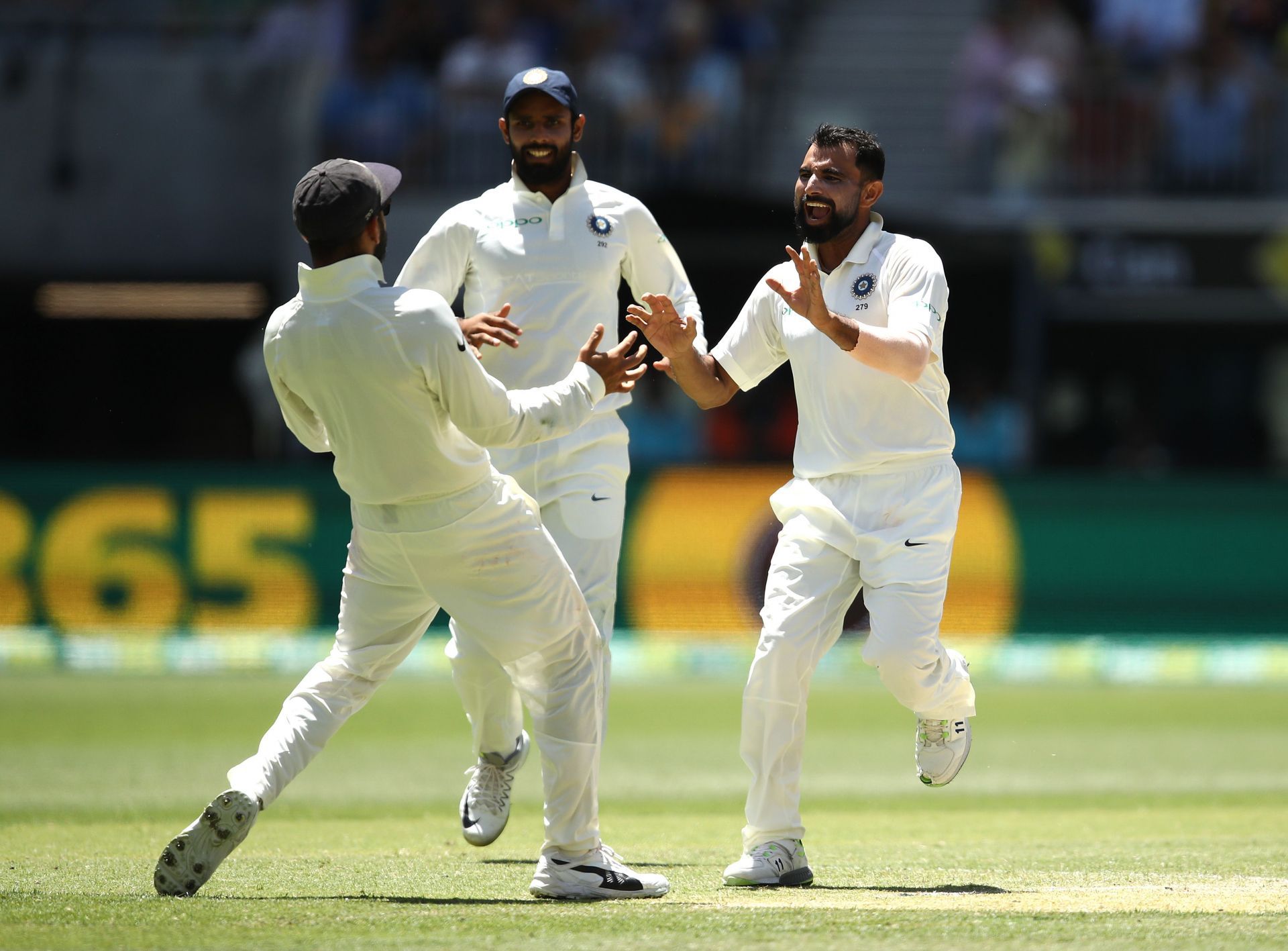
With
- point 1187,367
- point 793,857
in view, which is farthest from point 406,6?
point 793,857

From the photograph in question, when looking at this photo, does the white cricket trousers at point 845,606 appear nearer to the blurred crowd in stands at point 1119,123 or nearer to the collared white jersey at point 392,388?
the collared white jersey at point 392,388

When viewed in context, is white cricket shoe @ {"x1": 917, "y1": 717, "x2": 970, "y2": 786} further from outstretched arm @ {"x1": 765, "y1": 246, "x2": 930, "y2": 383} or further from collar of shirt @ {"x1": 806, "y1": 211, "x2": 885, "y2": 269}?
collar of shirt @ {"x1": 806, "y1": 211, "x2": 885, "y2": 269}

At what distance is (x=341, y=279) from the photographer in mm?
5121

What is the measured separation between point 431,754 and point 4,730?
2.62 metres

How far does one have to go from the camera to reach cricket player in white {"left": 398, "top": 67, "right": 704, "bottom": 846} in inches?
252

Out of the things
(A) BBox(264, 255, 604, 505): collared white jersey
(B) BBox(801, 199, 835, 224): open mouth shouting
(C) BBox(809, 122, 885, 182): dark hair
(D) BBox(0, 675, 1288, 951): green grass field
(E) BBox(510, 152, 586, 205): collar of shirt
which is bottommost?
(D) BBox(0, 675, 1288, 951): green grass field

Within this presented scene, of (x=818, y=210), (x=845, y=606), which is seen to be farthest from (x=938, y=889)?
(x=818, y=210)

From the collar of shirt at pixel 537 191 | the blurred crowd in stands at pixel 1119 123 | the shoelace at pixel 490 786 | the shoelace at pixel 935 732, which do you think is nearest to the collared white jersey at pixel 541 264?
the collar of shirt at pixel 537 191

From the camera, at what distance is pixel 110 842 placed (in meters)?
6.66

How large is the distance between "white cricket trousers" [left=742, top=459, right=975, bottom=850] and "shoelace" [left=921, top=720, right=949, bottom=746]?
0.05 m

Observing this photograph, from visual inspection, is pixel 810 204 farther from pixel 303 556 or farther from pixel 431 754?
pixel 303 556

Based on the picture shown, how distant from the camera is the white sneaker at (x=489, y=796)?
6496mm

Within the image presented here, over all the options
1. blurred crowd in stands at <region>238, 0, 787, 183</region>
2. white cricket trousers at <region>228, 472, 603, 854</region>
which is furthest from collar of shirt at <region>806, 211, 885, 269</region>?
blurred crowd in stands at <region>238, 0, 787, 183</region>

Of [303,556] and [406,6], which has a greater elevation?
[406,6]
